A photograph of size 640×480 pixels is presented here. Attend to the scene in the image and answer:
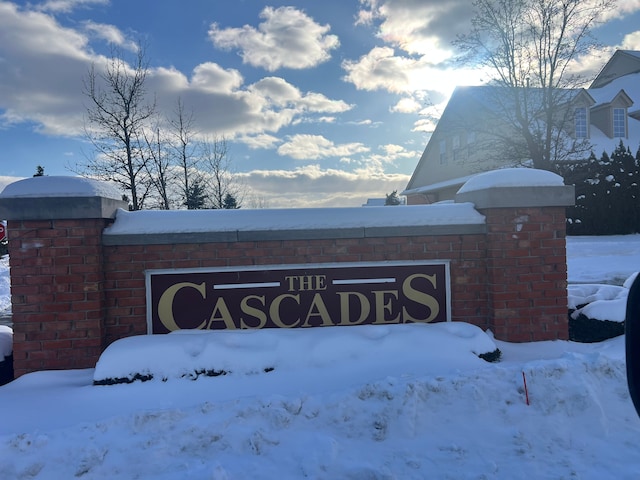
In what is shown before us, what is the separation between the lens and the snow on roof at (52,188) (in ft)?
14.3

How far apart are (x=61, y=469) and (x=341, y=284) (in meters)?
2.85

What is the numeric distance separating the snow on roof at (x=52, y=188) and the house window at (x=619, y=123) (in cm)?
2993

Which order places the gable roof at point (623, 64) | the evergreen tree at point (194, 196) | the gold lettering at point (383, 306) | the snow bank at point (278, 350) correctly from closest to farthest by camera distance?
the snow bank at point (278, 350) < the gold lettering at point (383, 306) < the evergreen tree at point (194, 196) < the gable roof at point (623, 64)

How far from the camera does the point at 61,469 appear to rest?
9.80ft

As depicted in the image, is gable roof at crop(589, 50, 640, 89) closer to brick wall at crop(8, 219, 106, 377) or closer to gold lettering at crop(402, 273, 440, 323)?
gold lettering at crop(402, 273, 440, 323)

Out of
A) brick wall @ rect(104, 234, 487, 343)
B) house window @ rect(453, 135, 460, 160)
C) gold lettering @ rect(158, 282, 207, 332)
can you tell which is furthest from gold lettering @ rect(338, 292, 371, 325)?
house window @ rect(453, 135, 460, 160)

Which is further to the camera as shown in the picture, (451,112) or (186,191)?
(451,112)

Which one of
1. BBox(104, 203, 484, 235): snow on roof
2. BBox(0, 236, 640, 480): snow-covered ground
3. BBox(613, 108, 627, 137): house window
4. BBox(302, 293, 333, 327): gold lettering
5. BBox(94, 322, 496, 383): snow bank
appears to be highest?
BBox(613, 108, 627, 137): house window

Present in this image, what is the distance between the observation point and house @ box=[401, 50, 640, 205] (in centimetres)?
1934

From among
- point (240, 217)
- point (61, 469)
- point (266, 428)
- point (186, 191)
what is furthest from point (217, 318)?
point (186, 191)

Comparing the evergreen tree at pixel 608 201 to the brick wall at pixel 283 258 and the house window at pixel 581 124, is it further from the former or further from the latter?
the brick wall at pixel 283 258

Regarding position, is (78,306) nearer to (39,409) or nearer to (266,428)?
(39,409)

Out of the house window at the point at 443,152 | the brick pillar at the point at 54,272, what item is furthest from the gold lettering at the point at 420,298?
the house window at the point at 443,152

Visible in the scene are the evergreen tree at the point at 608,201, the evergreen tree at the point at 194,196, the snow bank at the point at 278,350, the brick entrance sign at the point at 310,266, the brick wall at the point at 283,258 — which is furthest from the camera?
the evergreen tree at the point at 608,201
